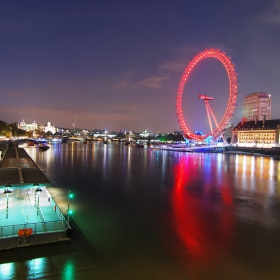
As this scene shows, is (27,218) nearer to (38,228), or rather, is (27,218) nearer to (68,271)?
(38,228)

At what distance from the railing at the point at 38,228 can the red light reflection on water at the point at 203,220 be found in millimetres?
4095

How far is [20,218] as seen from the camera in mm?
→ 9492

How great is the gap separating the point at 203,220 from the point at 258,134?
74.8 meters

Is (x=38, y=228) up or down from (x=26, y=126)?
down

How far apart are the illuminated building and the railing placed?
71436 mm

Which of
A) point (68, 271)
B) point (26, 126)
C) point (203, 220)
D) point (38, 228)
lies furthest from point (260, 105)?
point (26, 126)

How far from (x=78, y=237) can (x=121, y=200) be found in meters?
6.50

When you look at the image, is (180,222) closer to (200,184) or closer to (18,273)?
(18,273)

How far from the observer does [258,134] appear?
3187 inches

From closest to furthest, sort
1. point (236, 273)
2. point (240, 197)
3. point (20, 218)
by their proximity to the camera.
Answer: point (236, 273) < point (20, 218) < point (240, 197)

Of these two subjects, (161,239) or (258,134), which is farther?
(258,134)

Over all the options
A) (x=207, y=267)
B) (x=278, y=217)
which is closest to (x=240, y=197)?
(x=278, y=217)

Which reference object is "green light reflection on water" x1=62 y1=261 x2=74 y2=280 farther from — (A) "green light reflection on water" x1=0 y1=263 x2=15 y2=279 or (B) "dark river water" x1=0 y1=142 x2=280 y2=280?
(A) "green light reflection on water" x1=0 y1=263 x2=15 y2=279

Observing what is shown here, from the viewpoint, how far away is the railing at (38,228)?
8.41 meters
